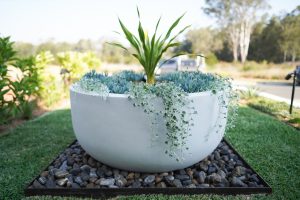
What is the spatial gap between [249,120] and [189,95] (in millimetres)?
3304

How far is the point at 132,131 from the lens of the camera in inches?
96.7

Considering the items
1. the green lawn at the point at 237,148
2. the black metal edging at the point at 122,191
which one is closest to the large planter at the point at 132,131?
the black metal edging at the point at 122,191

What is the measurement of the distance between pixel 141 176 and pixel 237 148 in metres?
1.64

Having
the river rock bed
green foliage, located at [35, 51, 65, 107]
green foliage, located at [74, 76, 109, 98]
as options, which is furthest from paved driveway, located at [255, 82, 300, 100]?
green foliage, located at [74, 76, 109, 98]

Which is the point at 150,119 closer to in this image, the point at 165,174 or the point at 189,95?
the point at 189,95

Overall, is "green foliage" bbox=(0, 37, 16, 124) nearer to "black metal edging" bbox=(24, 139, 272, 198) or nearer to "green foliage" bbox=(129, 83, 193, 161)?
"black metal edging" bbox=(24, 139, 272, 198)

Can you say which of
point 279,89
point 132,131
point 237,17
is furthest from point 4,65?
point 237,17

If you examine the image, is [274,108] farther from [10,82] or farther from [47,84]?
[47,84]

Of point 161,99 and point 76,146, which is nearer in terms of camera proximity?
point 161,99

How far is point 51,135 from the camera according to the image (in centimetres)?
437

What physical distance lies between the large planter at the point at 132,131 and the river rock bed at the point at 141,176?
103 mm

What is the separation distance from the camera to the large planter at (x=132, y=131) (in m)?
2.43

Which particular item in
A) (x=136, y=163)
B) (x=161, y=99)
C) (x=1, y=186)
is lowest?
(x=1, y=186)

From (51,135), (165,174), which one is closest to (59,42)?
(51,135)
